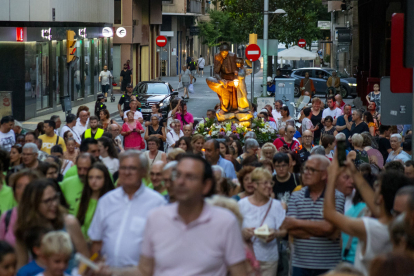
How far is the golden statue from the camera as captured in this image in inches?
717

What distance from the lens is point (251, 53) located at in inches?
979

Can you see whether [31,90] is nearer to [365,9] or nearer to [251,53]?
[251,53]

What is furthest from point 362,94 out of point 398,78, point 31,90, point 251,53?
point 398,78

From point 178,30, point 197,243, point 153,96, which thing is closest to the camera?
point 197,243

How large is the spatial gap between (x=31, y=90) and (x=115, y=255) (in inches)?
903

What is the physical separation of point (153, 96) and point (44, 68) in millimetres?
4642

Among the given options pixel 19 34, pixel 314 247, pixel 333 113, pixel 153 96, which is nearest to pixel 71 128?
pixel 333 113

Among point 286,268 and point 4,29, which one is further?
point 4,29

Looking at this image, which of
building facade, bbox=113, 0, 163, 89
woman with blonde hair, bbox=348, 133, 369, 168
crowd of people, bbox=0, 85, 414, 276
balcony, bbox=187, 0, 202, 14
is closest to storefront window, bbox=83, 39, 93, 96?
building facade, bbox=113, 0, 163, 89

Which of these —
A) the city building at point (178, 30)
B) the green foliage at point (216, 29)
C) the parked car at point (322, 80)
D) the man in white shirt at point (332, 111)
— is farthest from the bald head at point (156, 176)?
the green foliage at point (216, 29)

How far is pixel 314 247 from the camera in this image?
6297 mm

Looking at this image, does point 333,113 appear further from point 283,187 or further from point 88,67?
point 88,67

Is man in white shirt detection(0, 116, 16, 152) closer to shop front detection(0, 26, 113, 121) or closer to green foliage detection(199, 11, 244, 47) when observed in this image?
shop front detection(0, 26, 113, 121)

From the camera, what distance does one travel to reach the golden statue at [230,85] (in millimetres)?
18219
